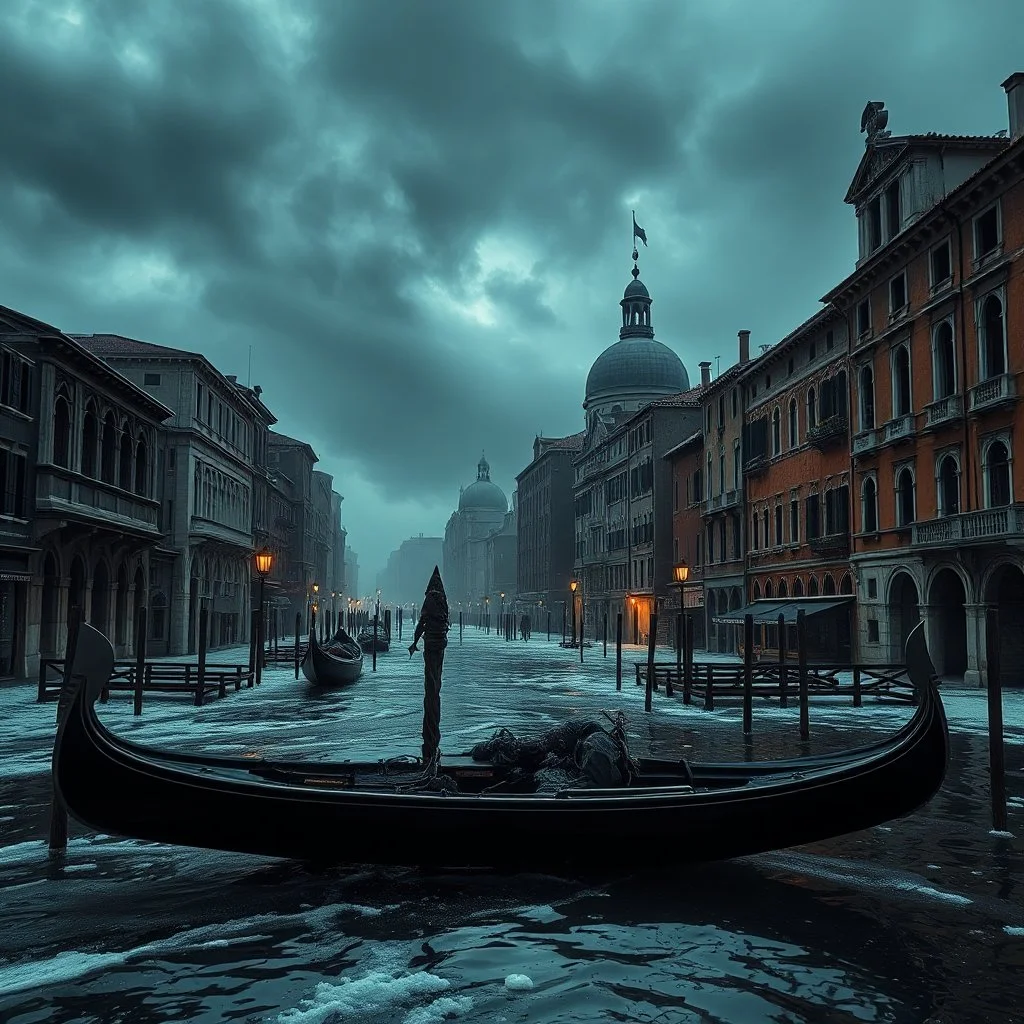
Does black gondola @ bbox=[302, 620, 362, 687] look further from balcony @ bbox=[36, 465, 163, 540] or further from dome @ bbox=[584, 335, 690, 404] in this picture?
dome @ bbox=[584, 335, 690, 404]

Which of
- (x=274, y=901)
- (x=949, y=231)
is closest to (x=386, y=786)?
(x=274, y=901)

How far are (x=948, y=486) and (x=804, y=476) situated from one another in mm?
8341

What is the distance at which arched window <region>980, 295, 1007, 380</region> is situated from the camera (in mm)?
21625

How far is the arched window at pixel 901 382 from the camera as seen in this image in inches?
1012

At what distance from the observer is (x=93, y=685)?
7004 millimetres

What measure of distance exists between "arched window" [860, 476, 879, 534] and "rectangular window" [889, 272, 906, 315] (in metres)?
4.97

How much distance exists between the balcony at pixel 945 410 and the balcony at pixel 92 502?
73.3ft

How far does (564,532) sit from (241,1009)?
270 feet

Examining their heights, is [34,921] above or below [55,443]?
below

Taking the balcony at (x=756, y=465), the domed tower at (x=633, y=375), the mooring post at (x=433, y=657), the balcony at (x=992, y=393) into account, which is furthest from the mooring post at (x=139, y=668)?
the domed tower at (x=633, y=375)

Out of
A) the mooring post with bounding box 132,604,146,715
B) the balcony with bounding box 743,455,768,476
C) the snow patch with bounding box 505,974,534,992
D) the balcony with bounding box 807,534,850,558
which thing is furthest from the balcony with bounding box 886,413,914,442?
the snow patch with bounding box 505,974,534,992

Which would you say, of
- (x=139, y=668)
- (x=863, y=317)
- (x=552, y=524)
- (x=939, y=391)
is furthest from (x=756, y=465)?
(x=552, y=524)

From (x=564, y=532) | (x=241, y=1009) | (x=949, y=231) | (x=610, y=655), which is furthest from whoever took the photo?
(x=564, y=532)

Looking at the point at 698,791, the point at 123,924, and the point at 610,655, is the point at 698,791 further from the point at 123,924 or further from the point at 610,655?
the point at 610,655
